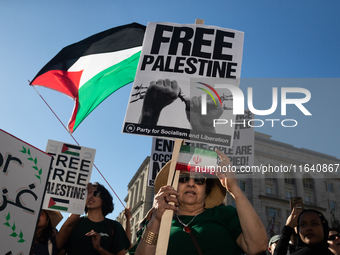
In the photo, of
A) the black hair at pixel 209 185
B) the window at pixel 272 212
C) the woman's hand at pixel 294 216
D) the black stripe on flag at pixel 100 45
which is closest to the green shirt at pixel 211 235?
the black hair at pixel 209 185

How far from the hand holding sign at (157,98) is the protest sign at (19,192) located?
1157 mm

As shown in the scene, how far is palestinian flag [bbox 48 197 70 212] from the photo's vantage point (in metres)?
4.18

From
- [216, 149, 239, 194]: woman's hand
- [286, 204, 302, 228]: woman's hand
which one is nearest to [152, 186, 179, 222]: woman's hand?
[216, 149, 239, 194]: woman's hand

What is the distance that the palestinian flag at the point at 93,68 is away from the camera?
4.95 m

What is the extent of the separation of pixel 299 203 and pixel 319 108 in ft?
3.70

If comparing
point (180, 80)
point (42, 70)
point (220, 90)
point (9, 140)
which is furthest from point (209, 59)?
point (42, 70)

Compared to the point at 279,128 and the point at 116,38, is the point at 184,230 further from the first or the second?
the point at 116,38

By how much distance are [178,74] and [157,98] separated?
1.49ft

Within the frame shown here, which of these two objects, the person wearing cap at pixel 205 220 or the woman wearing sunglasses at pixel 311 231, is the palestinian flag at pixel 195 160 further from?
the woman wearing sunglasses at pixel 311 231

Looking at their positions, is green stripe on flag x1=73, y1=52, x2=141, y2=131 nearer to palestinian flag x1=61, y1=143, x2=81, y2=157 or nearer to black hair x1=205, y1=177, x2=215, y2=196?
palestinian flag x1=61, y1=143, x2=81, y2=157

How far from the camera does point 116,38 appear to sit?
5500 millimetres

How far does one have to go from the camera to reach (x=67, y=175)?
4613mm

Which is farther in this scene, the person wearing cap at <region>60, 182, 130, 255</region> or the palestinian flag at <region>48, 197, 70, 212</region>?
the palestinian flag at <region>48, 197, 70, 212</region>

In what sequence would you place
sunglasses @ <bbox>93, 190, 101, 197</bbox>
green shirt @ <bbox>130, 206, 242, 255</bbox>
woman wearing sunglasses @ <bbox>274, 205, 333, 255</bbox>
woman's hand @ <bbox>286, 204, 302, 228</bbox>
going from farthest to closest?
sunglasses @ <bbox>93, 190, 101, 197</bbox> < woman's hand @ <bbox>286, 204, 302, 228</bbox> < woman wearing sunglasses @ <bbox>274, 205, 333, 255</bbox> < green shirt @ <bbox>130, 206, 242, 255</bbox>
